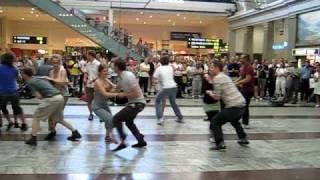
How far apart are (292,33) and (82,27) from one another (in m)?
11.7

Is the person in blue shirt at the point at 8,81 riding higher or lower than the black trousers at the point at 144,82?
higher

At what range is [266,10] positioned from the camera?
26.0 m

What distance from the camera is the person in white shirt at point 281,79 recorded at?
61.9 feet

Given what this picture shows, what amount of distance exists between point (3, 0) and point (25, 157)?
2379 cm

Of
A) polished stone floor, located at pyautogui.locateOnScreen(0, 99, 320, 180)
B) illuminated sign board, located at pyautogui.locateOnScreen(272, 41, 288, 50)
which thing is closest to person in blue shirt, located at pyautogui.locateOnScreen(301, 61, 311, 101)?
illuminated sign board, located at pyautogui.locateOnScreen(272, 41, 288, 50)

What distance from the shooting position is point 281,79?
18984 millimetres

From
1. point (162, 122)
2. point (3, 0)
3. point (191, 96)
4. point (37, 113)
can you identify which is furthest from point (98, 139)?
point (3, 0)

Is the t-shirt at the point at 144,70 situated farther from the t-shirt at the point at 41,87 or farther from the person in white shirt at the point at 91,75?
the t-shirt at the point at 41,87

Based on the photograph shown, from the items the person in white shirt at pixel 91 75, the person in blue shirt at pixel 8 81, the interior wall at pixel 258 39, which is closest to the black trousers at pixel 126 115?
the person in blue shirt at pixel 8 81

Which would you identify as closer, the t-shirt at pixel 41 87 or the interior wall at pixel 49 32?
the t-shirt at pixel 41 87

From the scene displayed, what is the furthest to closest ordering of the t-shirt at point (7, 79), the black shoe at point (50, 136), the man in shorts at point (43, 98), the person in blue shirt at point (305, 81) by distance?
the person in blue shirt at point (305, 81), the t-shirt at point (7, 79), the black shoe at point (50, 136), the man in shorts at point (43, 98)

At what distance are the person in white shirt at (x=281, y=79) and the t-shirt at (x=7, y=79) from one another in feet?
41.3

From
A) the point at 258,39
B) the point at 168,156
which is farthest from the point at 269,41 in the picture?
the point at 168,156

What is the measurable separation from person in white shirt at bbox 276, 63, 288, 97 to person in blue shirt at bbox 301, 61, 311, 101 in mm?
710
